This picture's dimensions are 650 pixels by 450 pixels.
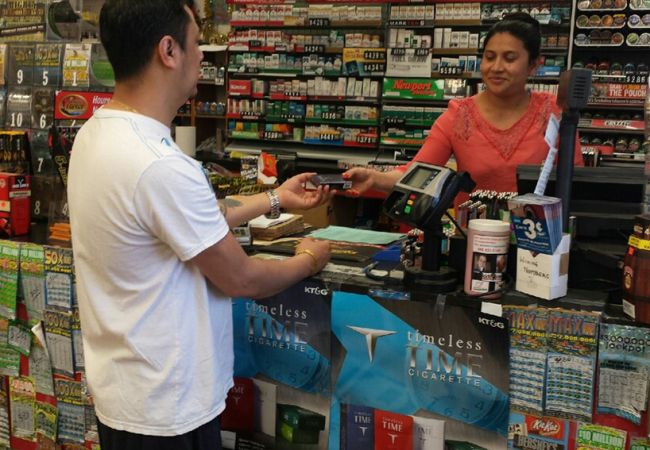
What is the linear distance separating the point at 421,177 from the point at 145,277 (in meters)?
0.89

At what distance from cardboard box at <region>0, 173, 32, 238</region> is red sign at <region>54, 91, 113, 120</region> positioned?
1.58 ft

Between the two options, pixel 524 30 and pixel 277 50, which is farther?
pixel 277 50

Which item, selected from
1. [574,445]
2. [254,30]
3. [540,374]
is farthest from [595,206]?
[254,30]

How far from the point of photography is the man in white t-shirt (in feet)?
4.94

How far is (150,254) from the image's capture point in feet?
5.16

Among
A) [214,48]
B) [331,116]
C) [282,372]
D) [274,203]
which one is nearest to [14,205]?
[274,203]

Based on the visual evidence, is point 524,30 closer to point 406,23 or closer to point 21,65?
point 21,65

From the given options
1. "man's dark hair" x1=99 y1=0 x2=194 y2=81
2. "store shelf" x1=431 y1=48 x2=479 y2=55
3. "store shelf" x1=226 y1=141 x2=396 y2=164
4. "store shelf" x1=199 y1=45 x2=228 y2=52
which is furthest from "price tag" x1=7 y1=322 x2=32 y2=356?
"store shelf" x1=199 y1=45 x2=228 y2=52

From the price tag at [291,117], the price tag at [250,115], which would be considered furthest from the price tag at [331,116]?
the price tag at [250,115]

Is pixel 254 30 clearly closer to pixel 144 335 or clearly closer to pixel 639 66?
pixel 639 66

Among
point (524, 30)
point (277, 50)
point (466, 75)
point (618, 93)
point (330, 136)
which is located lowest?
point (330, 136)

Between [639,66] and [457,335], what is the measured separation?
5.13 metres

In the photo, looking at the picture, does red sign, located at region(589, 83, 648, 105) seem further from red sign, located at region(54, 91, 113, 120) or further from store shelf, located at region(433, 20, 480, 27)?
red sign, located at region(54, 91, 113, 120)

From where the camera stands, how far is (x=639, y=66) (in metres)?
6.13
